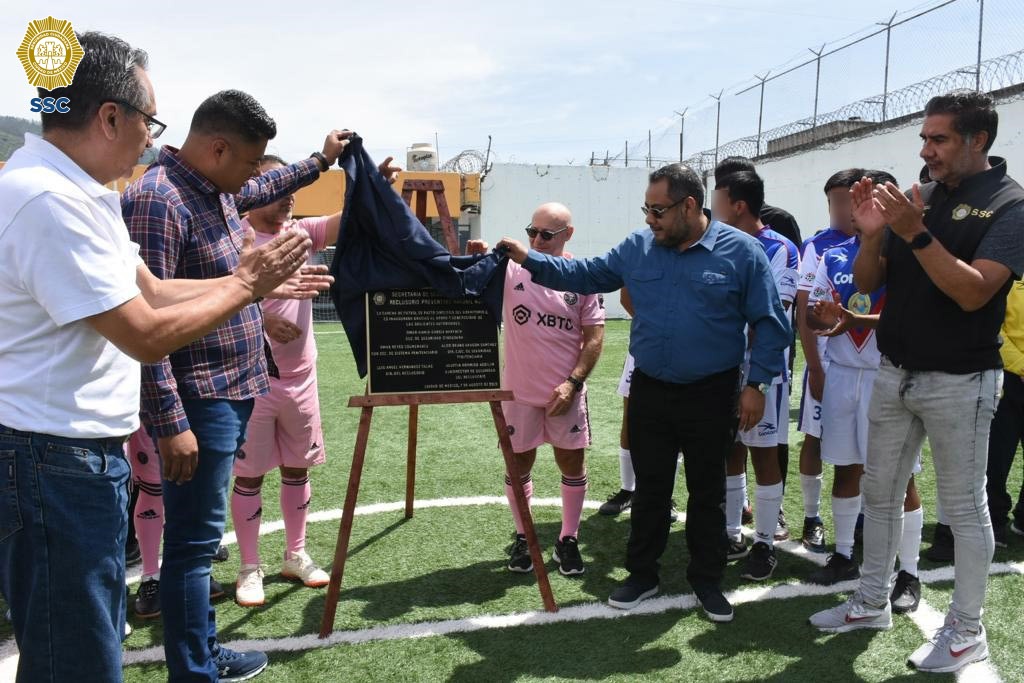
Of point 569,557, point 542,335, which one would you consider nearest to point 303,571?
point 569,557

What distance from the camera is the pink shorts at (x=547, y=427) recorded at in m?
4.59

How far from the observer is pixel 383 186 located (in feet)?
12.3

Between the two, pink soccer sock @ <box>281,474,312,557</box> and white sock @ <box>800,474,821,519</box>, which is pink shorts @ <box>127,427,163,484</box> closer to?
pink soccer sock @ <box>281,474,312,557</box>

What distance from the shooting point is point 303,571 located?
4.50 m

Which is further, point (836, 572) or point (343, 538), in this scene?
point (836, 572)

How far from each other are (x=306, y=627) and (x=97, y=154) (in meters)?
2.76

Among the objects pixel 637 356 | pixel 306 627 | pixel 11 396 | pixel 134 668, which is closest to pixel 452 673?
pixel 306 627

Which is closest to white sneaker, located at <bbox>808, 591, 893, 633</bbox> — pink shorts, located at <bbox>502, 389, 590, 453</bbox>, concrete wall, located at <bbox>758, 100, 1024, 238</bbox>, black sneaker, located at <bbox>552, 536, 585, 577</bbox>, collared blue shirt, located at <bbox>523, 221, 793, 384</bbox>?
collared blue shirt, located at <bbox>523, 221, 793, 384</bbox>

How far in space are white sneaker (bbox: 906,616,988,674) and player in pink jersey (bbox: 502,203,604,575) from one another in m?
1.89

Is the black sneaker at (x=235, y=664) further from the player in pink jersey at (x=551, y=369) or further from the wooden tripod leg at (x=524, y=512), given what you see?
the player in pink jersey at (x=551, y=369)

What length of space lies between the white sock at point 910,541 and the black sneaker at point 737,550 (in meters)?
0.94

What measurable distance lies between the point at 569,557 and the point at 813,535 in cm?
169

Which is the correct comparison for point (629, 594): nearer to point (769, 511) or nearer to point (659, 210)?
point (769, 511)

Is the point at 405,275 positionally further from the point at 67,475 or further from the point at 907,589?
the point at 907,589
